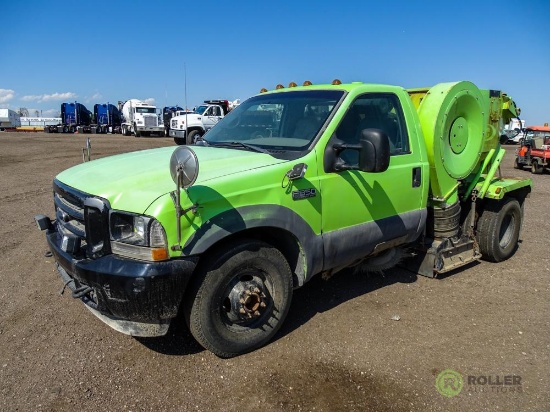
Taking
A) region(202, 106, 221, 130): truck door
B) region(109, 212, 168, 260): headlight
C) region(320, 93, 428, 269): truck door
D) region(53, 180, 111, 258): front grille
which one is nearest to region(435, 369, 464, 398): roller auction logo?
region(320, 93, 428, 269): truck door

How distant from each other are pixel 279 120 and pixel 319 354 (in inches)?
83.5

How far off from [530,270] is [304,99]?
12.4 ft

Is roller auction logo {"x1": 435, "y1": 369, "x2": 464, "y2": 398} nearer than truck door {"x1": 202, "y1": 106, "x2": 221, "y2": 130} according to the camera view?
Yes

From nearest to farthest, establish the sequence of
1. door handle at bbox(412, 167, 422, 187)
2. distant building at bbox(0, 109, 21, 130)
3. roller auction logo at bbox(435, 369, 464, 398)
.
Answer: roller auction logo at bbox(435, 369, 464, 398) < door handle at bbox(412, 167, 422, 187) < distant building at bbox(0, 109, 21, 130)

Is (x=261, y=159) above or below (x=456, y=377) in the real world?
above

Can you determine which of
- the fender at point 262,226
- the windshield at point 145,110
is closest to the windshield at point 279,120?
the fender at point 262,226

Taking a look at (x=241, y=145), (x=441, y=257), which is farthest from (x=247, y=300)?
(x=441, y=257)

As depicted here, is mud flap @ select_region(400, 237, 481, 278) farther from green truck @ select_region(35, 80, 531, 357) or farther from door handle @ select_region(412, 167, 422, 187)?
door handle @ select_region(412, 167, 422, 187)

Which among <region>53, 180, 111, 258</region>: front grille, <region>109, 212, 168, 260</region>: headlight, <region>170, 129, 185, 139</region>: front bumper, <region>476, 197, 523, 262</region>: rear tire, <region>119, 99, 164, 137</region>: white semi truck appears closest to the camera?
<region>109, 212, 168, 260</region>: headlight

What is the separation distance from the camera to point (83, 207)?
3.03 metres

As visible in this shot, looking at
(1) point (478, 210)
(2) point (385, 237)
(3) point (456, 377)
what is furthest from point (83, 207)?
(1) point (478, 210)

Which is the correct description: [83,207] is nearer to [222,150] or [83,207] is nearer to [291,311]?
[222,150]

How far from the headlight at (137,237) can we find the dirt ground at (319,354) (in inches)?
39.1

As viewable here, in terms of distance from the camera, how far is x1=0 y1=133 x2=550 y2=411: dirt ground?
2908 millimetres
